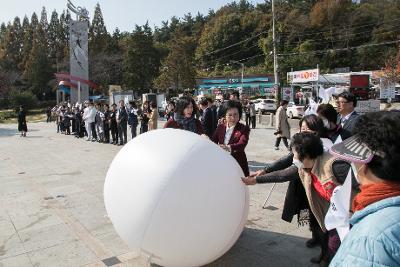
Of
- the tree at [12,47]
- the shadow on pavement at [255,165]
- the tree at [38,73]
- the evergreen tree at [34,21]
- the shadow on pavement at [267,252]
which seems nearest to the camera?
the shadow on pavement at [267,252]

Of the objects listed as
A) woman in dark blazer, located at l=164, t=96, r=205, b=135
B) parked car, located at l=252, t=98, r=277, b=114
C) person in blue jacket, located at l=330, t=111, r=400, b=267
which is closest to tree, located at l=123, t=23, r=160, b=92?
parked car, located at l=252, t=98, r=277, b=114

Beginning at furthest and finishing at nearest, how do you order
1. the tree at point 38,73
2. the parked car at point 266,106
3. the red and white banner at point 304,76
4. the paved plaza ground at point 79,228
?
the tree at point 38,73 → the parked car at point 266,106 → the red and white banner at point 304,76 → the paved plaza ground at point 79,228

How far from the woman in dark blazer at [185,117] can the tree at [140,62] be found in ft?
187

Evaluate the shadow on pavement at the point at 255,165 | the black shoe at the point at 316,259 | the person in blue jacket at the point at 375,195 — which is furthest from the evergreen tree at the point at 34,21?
the person in blue jacket at the point at 375,195

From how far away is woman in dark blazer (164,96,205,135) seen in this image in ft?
19.0

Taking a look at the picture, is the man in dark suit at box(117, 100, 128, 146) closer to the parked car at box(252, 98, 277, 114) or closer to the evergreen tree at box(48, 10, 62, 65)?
the parked car at box(252, 98, 277, 114)

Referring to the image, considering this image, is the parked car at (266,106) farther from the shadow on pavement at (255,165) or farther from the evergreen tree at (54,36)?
the evergreen tree at (54,36)

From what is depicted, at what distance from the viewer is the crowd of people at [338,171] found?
4.42 ft

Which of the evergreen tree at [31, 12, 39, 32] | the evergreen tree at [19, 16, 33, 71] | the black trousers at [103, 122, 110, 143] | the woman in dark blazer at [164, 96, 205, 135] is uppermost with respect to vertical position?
the evergreen tree at [31, 12, 39, 32]

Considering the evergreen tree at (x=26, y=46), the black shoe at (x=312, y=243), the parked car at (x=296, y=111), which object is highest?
the evergreen tree at (x=26, y=46)

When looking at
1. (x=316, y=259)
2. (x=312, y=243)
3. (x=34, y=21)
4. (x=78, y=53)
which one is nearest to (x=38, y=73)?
(x=34, y=21)

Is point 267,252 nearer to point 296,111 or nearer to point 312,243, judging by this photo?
point 312,243

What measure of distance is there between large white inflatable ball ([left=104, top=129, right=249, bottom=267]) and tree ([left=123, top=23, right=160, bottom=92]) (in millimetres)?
59281

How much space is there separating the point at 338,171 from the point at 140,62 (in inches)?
2400
